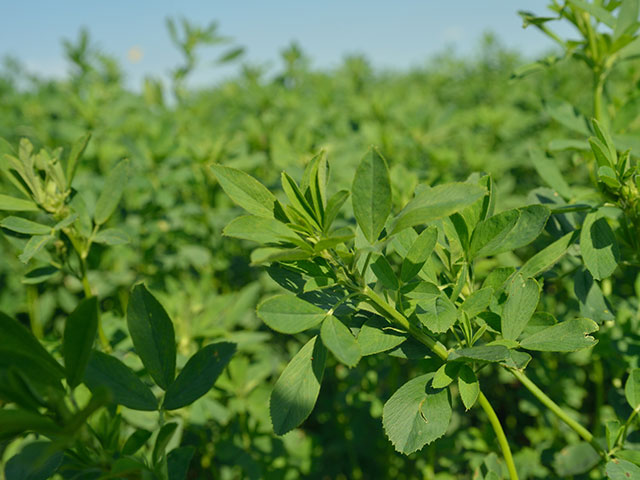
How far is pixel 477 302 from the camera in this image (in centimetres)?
83

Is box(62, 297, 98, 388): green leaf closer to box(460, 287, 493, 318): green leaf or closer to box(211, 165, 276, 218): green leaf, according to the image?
box(211, 165, 276, 218): green leaf

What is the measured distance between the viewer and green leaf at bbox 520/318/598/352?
2.57 ft

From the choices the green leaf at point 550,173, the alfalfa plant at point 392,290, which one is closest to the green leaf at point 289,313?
the alfalfa plant at point 392,290

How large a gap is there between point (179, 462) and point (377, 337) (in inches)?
17.4

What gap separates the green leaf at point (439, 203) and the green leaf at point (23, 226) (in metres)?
0.80

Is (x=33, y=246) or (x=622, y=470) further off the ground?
(x=33, y=246)

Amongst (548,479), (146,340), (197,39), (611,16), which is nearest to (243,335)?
(146,340)

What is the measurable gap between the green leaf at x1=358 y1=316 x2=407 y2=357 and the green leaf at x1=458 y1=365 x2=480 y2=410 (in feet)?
0.37

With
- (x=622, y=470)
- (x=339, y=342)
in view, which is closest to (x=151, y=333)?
(x=339, y=342)

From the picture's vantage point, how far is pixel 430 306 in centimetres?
80

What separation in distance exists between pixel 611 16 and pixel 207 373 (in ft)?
3.74

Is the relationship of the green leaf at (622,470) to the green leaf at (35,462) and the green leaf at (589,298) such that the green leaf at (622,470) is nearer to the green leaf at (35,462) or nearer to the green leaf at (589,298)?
the green leaf at (589,298)

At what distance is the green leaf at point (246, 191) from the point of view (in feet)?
2.52

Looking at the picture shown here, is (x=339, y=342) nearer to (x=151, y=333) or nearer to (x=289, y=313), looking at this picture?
(x=289, y=313)
